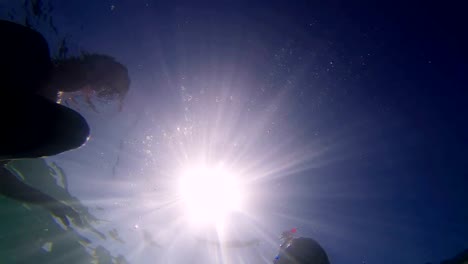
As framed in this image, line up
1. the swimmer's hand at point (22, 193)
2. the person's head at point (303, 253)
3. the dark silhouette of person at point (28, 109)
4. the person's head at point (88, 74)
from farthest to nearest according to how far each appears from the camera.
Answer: the person's head at point (303, 253), the person's head at point (88, 74), the swimmer's hand at point (22, 193), the dark silhouette of person at point (28, 109)

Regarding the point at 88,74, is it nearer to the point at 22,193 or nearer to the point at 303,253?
the point at 22,193

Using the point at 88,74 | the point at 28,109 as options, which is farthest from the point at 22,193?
the point at 88,74

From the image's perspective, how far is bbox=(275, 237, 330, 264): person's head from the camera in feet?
23.3

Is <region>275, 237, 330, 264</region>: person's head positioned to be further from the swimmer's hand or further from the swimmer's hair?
the swimmer's hair

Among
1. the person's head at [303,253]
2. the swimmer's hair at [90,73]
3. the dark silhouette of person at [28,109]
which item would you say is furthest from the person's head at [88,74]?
the person's head at [303,253]

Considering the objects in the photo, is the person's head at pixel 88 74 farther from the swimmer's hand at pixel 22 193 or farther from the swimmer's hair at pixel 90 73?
the swimmer's hand at pixel 22 193

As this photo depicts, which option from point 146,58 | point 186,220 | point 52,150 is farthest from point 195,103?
point 186,220

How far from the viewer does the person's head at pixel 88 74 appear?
470 centimetres

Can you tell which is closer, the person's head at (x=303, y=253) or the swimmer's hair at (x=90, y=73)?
the swimmer's hair at (x=90, y=73)

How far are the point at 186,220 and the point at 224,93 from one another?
487 inches

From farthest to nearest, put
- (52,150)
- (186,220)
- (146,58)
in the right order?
(186,220) < (146,58) < (52,150)

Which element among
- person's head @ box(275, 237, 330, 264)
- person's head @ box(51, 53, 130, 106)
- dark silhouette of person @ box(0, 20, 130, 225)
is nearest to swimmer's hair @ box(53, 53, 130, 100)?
person's head @ box(51, 53, 130, 106)

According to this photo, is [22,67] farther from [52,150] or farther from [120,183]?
[120,183]

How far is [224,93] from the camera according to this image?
11.1 meters
